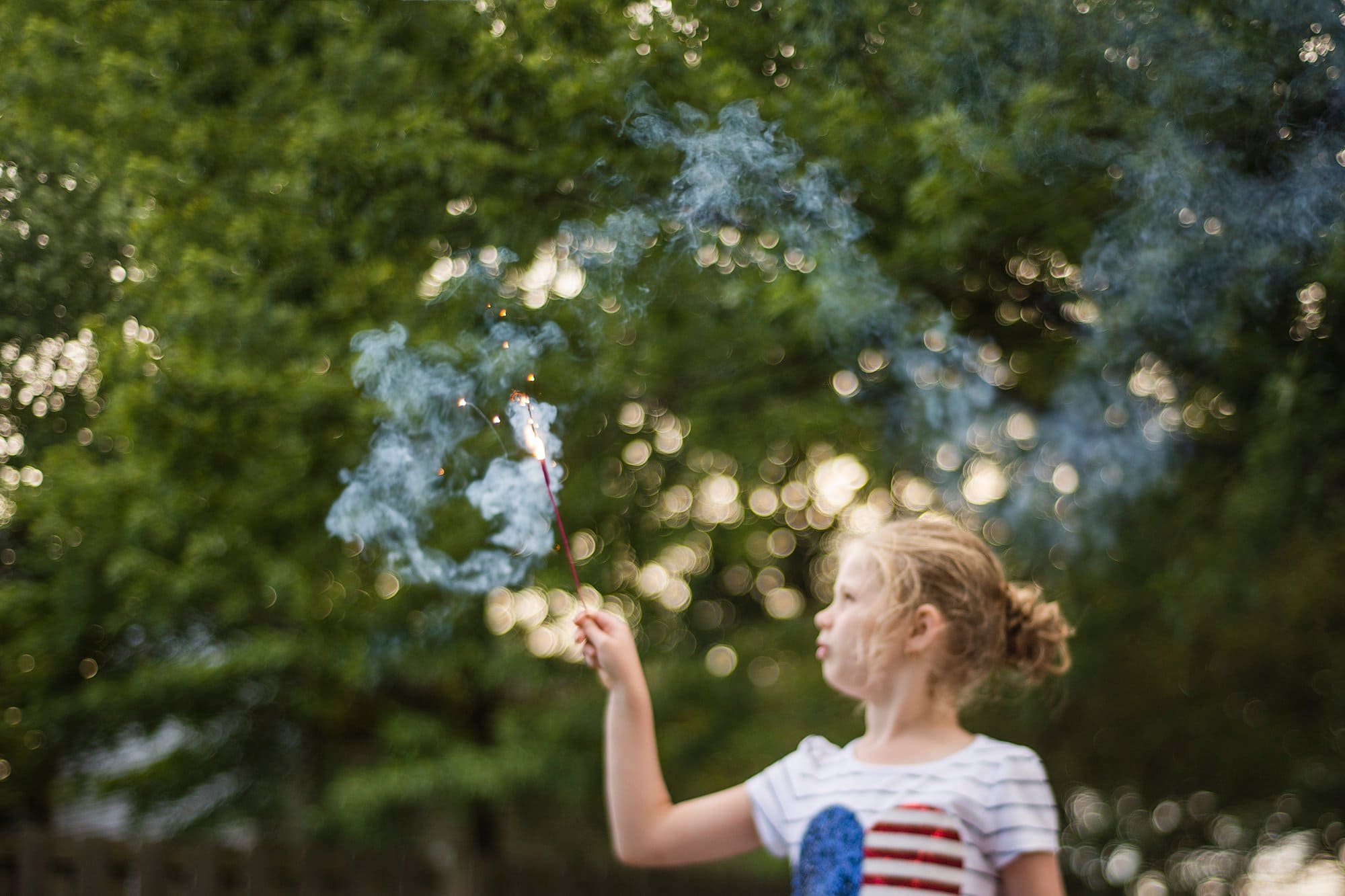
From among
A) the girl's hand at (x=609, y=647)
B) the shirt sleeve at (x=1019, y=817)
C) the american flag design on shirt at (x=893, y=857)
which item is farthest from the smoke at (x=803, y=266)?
the shirt sleeve at (x=1019, y=817)

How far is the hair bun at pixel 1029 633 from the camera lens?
195 centimetres

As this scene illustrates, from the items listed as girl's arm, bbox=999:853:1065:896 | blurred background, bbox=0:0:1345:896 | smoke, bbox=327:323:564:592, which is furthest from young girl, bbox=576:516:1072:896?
blurred background, bbox=0:0:1345:896

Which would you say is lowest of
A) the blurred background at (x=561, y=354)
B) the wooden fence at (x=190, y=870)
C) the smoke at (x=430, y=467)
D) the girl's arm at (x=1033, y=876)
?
the girl's arm at (x=1033, y=876)

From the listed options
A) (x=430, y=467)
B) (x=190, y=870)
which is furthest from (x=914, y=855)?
(x=190, y=870)

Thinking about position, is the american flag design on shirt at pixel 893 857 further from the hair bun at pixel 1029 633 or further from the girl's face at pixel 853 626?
the hair bun at pixel 1029 633

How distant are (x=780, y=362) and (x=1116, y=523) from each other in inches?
67.2

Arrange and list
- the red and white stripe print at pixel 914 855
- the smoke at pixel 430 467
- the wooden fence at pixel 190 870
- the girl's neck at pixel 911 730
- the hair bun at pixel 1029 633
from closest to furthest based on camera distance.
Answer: the red and white stripe print at pixel 914 855
the girl's neck at pixel 911 730
the hair bun at pixel 1029 633
the smoke at pixel 430 467
the wooden fence at pixel 190 870

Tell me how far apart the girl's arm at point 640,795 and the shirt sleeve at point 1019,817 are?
17.2 inches

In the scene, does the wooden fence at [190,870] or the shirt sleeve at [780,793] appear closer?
the shirt sleeve at [780,793]

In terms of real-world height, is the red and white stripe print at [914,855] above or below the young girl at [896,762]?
below

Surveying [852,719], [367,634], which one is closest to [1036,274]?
[367,634]

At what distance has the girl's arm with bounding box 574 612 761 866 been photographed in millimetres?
1856

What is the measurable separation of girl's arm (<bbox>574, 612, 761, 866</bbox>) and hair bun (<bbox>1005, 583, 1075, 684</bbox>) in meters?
0.53

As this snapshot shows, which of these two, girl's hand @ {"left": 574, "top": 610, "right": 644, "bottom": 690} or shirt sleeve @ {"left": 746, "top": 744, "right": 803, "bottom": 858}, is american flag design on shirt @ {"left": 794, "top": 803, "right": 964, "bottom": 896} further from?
girl's hand @ {"left": 574, "top": 610, "right": 644, "bottom": 690}
